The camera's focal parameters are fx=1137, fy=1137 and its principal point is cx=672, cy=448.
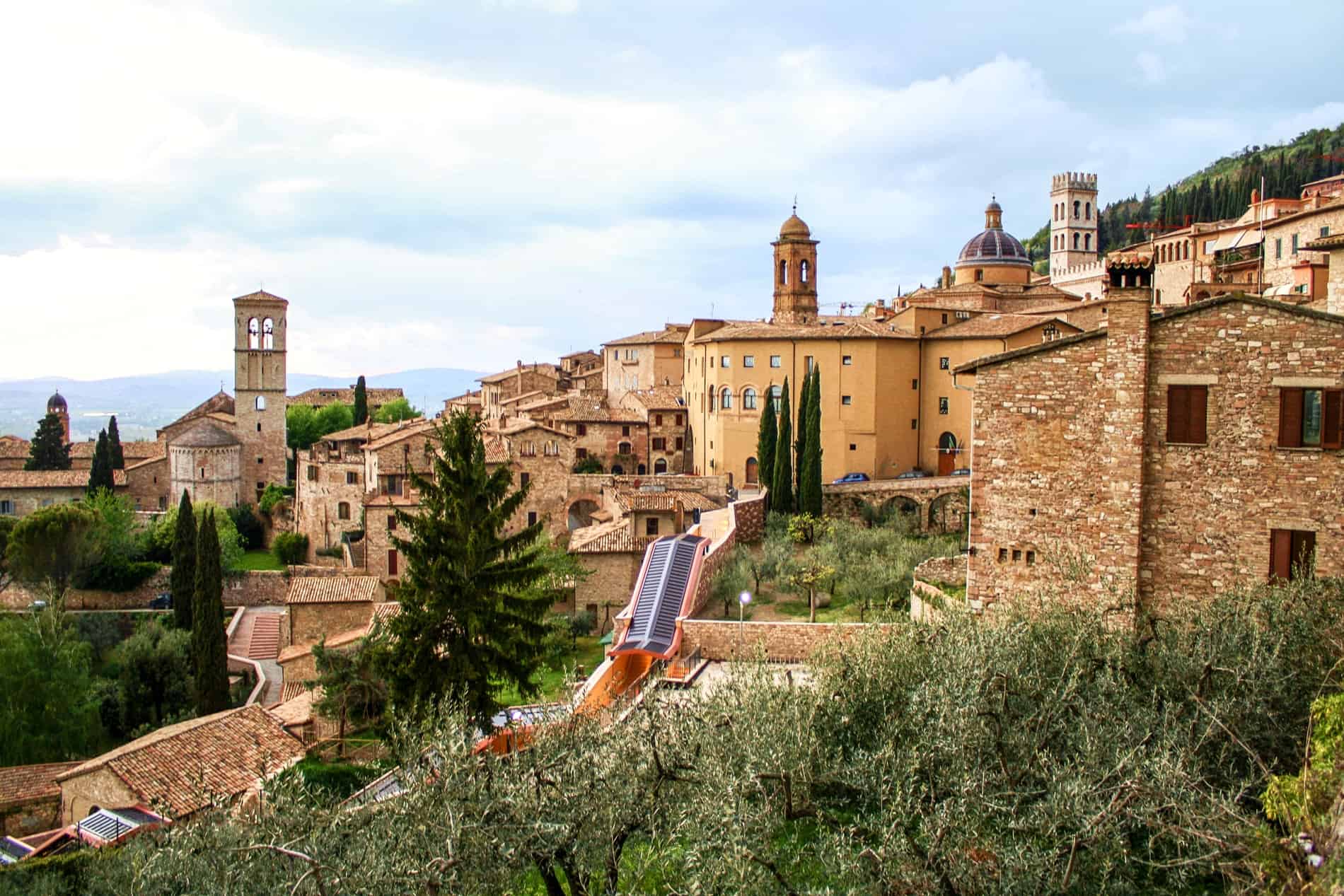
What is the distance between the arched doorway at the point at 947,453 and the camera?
4372cm

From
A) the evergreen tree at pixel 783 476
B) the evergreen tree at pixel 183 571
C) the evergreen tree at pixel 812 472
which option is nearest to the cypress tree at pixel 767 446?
the evergreen tree at pixel 783 476

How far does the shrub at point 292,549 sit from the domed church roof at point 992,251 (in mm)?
39328

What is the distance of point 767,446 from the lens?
1567 inches

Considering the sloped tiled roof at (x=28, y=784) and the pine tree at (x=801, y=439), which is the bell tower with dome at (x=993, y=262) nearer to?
the pine tree at (x=801, y=439)

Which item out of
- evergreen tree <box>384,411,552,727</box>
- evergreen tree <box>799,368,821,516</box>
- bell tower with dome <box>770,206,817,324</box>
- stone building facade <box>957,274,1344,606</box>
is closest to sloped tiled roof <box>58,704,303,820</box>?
evergreen tree <box>384,411,552,727</box>

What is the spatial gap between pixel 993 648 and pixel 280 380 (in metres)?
57.2

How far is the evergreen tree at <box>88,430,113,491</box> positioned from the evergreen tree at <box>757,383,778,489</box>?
1328 inches

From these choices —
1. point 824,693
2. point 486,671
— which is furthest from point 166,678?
point 824,693

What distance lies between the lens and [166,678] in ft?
110

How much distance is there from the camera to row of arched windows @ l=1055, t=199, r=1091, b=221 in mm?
100875

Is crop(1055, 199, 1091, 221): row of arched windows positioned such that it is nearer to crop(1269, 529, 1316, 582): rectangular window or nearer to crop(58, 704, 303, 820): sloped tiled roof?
crop(58, 704, 303, 820): sloped tiled roof

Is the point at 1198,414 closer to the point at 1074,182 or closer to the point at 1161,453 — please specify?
the point at 1161,453

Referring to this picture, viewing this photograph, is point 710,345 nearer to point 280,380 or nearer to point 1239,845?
point 280,380

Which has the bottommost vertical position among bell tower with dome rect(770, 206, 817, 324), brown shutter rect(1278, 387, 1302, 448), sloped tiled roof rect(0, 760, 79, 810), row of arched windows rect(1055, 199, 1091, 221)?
sloped tiled roof rect(0, 760, 79, 810)
